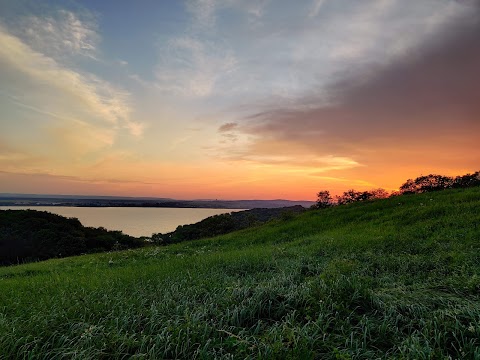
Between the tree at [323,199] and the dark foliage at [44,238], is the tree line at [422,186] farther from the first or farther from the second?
the dark foliage at [44,238]

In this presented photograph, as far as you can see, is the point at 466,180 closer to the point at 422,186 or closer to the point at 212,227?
the point at 422,186

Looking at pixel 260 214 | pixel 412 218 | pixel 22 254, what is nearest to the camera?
pixel 412 218

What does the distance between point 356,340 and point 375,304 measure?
1.20 meters

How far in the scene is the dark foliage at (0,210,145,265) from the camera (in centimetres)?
3328

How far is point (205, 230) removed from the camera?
43.2m

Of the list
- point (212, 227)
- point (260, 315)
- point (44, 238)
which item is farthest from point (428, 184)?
point (44, 238)

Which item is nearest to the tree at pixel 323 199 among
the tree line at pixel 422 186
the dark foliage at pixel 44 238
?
the tree line at pixel 422 186

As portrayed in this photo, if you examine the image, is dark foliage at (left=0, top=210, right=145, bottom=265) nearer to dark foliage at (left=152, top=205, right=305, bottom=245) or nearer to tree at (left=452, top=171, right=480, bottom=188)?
dark foliage at (left=152, top=205, right=305, bottom=245)

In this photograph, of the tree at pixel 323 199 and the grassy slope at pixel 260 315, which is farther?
the tree at pixel 323 199

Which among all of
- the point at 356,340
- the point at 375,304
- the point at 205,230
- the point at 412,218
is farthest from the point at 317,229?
the point at 205,230

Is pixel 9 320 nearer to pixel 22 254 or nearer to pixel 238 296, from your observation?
pixel 238 296

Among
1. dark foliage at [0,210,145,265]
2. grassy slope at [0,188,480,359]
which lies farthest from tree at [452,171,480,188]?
dark foliage at [0,210,145,265]

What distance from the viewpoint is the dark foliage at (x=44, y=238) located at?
33281 millimetres

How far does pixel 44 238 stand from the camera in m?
36.0
